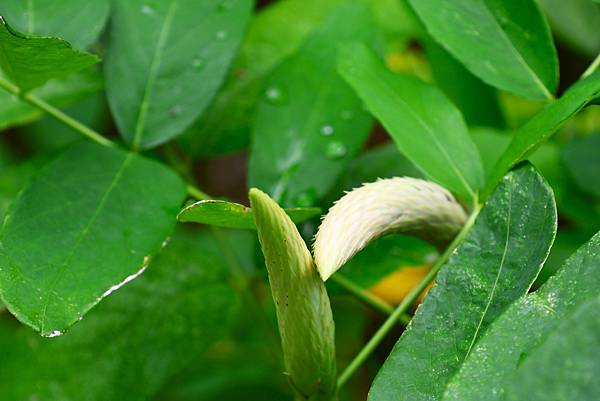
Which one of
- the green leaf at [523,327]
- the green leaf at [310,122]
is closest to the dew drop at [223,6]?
the green leaf at [310,122]

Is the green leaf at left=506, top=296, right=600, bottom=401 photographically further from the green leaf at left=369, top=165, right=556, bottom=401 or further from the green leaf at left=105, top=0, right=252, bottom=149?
the green leaf at left=105, top=0, right=252, bottom=149

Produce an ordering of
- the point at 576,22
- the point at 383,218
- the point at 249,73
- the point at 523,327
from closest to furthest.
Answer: the point at 523,327 < the point at 383,218 < the point at 249,73 < the point at 576,22

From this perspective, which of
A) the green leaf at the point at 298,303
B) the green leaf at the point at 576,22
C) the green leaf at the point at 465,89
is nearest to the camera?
the green leaf at the point at 298,303

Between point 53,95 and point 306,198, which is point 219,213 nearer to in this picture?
point 306,198

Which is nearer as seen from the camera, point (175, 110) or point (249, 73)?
point (175, 110)

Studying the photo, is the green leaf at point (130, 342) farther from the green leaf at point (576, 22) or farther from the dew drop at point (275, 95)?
the green leaf at point (576, 22)

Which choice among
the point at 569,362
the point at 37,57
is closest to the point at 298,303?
the point at 569,362

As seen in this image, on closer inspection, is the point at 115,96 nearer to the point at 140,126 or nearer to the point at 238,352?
the point at 140,126
